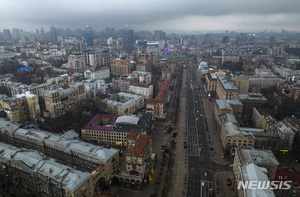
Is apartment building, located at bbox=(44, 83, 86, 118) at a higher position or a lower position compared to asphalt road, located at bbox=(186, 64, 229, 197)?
higher

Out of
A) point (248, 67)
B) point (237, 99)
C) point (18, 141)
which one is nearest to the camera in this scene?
point (18, 141)

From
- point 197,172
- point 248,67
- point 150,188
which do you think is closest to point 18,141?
point 150,188

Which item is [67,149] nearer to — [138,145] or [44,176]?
[44,176]

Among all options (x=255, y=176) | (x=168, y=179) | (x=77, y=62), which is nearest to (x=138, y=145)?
(x=168, y=179)

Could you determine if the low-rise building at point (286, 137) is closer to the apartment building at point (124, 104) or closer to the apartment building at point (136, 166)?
the apartment building at point (136, 166)

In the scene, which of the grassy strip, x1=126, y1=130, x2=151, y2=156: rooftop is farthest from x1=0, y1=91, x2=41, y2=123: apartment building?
the grassy strip

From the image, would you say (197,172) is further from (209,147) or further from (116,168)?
(116,168)

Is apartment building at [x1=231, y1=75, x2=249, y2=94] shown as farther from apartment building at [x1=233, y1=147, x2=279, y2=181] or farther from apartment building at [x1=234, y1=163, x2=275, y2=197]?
apartment building at [x1=234, y1=163, x2=275, y2=197]
